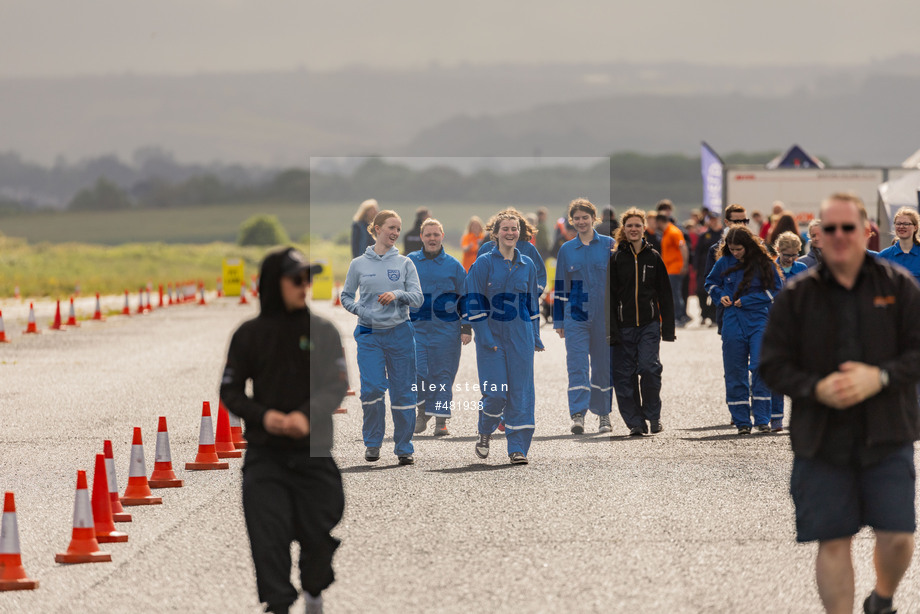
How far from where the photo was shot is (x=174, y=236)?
539ft

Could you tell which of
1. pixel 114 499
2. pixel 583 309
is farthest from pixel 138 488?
pixel 583 309

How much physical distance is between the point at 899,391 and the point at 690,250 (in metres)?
26.6

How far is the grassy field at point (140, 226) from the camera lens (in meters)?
160

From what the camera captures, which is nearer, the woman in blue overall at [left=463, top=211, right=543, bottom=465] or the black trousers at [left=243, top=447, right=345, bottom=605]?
the black trousers at [left=243, top=447, right=345, bottom=605]

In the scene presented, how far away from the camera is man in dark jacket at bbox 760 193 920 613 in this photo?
571 cm

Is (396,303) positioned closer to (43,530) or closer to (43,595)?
(43,530)

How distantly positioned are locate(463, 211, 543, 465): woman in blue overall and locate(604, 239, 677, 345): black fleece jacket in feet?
5.52

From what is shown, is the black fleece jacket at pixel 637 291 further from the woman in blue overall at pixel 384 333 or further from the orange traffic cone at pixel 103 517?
the orange traffic cone at pixel 103 517

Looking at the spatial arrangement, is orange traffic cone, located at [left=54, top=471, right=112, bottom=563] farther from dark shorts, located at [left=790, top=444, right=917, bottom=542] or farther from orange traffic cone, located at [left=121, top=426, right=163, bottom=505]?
dark shorts, located at [left=790, top=444, right=917, bottom=542]

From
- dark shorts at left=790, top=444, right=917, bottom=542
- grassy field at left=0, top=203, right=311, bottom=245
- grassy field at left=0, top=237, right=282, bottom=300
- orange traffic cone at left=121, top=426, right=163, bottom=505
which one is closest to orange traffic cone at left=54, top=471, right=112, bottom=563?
orange traffic cone at left=121, top=426, right=163, bottom=505

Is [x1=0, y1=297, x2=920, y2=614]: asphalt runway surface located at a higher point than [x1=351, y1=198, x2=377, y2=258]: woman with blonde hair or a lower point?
lower

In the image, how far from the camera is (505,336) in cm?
1167

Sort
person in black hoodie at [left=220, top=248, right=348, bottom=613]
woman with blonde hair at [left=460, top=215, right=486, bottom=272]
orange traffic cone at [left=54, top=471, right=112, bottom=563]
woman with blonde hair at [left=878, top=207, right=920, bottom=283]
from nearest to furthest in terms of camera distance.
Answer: person in black hoodie at [left=220, top=248, right=348, bottom=613] < orange traffic cone at [left=54, top=471, right=112, bottom=563] < woman with blonde hair at [left=878, top=207, right=920, bottom=283] < woman with blonde hair at [left=460, top=215, right=486, bottom=272]

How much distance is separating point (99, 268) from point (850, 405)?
76.7 meters
